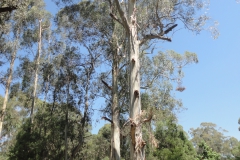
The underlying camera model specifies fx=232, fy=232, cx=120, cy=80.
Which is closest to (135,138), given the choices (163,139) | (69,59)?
(69,59)

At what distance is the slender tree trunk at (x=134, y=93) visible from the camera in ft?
9.61

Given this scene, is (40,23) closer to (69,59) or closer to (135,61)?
(69,59)

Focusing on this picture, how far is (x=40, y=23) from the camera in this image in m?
14.3

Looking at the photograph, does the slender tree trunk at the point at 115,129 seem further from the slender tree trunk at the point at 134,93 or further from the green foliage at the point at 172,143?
the green foliage at the point at 172,143

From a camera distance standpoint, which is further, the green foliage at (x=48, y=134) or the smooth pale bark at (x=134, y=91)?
the green foliage at (x=48, y=134)

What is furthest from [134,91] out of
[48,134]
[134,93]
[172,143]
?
[172,143]

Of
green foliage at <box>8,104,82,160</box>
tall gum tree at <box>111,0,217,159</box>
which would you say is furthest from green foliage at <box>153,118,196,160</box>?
tall gum tree at <box>111,0,217,159</box>

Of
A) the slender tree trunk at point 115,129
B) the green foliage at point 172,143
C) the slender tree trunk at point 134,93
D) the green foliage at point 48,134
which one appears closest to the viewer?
the slender tree trunk at point 134,93

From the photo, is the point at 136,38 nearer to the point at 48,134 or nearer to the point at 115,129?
the point at 115,129

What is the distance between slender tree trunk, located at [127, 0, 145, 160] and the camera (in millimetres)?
2928

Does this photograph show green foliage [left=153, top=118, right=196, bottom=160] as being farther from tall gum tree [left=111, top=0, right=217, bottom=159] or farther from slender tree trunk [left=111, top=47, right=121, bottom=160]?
tall gum tree [left=111, top=0, right=217, bottom=159]

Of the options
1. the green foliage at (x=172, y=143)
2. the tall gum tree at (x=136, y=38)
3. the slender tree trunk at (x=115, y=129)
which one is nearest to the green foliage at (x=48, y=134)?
the slender tree trunk at (x=115, y=129)

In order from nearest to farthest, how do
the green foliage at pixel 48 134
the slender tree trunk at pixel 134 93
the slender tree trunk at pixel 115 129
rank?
the slender tree trunk at pixel 134 93 < the slender tree trunk at pixel 115 129 < the green foliage at pixel 48 134

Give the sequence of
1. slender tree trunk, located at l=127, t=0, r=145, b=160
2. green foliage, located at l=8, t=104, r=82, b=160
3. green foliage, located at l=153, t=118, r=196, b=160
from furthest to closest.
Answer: green foliage, located at l=153, t=118, r=196, b=160
green foliage, located at l=8, t=104, r=82, b=160
slender tree trunk, located at l=127, t=0, r=145, b=160
